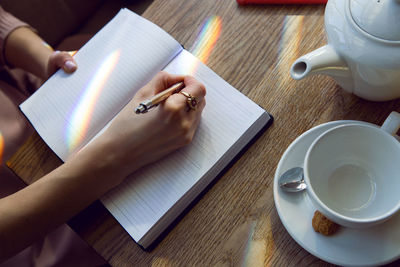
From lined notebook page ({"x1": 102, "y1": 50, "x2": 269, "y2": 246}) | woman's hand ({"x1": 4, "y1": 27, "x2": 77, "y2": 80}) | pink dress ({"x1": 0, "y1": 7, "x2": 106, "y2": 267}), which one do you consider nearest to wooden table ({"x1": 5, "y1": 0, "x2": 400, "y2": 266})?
lined notebook page ({"x1": 102, "y1": 50, "x2": 269, "y2": 246})

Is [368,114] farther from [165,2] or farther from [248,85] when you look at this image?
[165,2]

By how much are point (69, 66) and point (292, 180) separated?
1.32 feet

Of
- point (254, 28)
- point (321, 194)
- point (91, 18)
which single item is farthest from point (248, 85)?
point (91, 18)

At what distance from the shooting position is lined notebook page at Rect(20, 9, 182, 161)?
1.87ft

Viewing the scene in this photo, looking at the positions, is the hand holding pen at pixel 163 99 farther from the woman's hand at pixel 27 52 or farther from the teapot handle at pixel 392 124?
the woman's hand at pixel 27 52

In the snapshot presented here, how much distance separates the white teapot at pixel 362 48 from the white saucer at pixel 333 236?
8 centimetres

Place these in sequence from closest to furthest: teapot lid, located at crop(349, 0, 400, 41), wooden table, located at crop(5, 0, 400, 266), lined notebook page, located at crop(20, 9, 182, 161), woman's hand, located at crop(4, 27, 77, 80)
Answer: teapot lid, located at crop(349, 0, 400, 41), wooden table, located at crop(5, 0, 400, 266), lined notebook page, located at crop(20, 9, 182, 161), woman's hand, located at crop(4, 27, 77, 80)

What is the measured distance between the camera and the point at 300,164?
469 mm

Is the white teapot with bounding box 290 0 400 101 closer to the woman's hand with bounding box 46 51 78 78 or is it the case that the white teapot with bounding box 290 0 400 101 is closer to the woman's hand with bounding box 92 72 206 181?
the woman's hand with bounding box 92 72 206 181

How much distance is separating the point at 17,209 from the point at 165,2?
0.41m

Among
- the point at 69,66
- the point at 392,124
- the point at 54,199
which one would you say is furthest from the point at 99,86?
the point at 392,124

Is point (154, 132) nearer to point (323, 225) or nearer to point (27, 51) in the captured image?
point (323, 225)

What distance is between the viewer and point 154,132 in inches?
20.4

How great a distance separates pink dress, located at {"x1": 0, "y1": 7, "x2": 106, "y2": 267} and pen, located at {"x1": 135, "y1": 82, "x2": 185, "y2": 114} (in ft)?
0.99
